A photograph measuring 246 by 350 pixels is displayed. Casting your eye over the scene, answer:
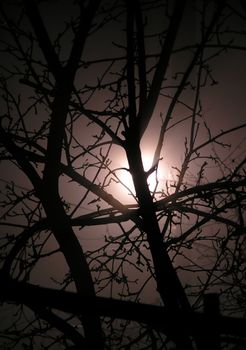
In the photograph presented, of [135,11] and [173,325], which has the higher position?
[135,11]

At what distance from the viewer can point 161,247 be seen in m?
2.38

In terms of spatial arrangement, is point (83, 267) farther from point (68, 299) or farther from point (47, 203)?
point (68, 299)

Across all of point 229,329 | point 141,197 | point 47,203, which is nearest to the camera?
point 229,329

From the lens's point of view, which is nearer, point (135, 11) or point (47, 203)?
point (135, 11)

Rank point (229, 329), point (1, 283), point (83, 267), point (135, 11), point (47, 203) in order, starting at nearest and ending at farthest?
point (229, 329) < point (1, 283) < point (135, 11) < point (47, 203) < point (83, 267)

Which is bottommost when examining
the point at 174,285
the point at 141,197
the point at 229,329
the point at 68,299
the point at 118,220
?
the point at 229,329

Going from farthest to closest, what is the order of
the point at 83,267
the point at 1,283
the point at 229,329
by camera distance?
the point at 83,267
the point at 1,283
the point at 229,329

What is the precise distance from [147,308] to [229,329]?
237 mm

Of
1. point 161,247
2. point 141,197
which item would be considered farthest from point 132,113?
point 161,247

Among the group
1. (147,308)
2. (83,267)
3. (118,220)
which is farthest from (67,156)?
(147,308)

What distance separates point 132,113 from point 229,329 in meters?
1.46

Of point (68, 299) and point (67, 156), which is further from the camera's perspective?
point (67, 156)

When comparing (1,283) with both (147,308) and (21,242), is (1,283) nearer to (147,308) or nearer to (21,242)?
(147,308)

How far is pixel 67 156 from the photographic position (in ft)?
11.8
